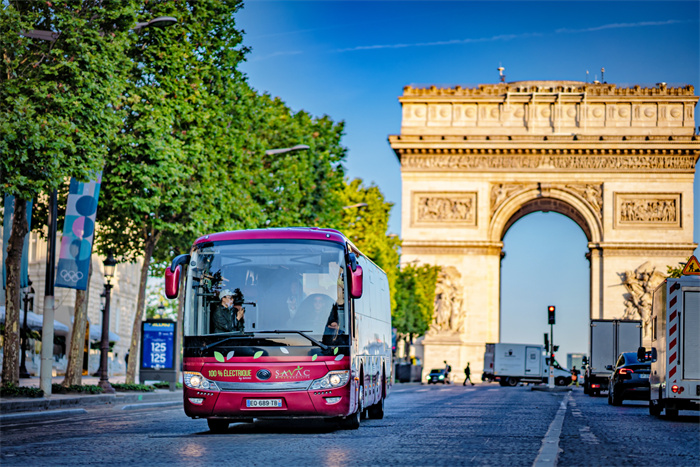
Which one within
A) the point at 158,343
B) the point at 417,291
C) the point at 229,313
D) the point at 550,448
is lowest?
the point at 550,448

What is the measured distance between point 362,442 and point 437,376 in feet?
152

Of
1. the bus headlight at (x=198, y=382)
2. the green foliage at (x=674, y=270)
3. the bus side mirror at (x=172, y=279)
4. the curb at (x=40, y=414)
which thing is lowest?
the curb at (x=40, y=414)

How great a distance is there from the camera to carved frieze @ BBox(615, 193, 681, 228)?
6044cm

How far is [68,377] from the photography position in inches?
1136

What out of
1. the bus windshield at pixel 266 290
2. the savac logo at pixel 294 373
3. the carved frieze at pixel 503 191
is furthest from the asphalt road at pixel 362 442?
the carved frieze at pixel 503 191

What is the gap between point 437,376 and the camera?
59969 mm

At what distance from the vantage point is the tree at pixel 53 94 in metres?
20.7

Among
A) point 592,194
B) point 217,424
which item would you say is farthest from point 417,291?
point 217,424

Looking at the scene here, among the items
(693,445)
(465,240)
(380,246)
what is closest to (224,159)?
(693,445)

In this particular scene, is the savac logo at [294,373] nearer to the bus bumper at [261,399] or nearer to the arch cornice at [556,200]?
the bus bumper at [261,399]

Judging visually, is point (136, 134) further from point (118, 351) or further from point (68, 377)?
point (118, 351)

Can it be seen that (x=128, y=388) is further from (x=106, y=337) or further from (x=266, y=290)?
(x=266, y=290)

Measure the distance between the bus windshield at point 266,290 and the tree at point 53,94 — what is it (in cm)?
591

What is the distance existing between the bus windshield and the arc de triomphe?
44594 millimetres
